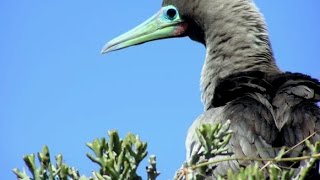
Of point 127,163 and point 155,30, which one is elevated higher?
point 155,30

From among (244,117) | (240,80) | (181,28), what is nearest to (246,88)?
(240,80)

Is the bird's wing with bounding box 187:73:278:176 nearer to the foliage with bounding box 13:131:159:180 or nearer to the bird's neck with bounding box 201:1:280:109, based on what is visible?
the bird's neck with bounding box 201:1:280:109

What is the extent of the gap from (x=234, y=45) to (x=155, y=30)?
58.2 inches

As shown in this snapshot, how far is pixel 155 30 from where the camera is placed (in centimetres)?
856

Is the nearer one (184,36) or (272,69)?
(272,69)

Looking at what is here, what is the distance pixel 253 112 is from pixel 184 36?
319cm

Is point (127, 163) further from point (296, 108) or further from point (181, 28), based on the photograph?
point (181, 28)

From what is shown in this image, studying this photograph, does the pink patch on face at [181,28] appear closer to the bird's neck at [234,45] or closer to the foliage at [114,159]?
the bird's neck at [234,45]

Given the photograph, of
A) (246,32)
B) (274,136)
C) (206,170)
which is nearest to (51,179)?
(206,170)

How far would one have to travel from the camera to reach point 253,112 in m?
5.53

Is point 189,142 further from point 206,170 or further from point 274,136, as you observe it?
point 206,170

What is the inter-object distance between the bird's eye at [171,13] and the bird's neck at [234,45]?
559 mm

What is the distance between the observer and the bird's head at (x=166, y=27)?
27.2 ft

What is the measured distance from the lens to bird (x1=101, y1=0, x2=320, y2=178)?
17.3ft
